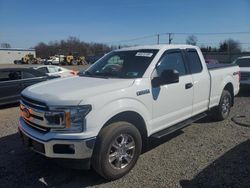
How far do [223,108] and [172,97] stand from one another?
2.70 m

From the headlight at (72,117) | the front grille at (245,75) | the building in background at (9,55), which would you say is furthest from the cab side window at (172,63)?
the building in background at (9,55)

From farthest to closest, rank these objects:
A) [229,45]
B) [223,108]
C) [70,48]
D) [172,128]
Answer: [70,48]
[229,45]
[223,108]
[172,128]

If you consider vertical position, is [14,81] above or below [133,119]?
above

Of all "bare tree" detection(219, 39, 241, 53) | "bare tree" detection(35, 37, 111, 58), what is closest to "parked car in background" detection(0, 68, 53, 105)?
"bare tree" detection(219, 39, 241, 53)

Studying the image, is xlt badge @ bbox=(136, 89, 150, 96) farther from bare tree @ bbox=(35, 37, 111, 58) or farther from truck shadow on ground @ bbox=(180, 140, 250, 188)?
bare tree @ bbox=(35, 37, 111, 58)

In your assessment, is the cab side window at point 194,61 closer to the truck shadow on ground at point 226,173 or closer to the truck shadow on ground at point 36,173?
the truck shadow on ground at point 226,173

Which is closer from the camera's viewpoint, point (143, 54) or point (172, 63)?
point (143, 54)

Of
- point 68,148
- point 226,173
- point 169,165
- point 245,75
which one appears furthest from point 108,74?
point 245,75

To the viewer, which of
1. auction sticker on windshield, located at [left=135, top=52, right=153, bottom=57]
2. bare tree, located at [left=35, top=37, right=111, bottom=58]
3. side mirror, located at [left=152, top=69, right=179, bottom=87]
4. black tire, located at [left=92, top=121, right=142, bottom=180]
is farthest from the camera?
bare tree, located at [left=35, top=37, right=111, bottom=58]

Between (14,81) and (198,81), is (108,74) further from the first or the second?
(14,81)

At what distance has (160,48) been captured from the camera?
4895 mm

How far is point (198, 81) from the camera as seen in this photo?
548 cm

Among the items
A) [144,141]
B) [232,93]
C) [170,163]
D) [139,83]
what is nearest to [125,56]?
[139,83]

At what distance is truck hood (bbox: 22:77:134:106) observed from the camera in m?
3.46
